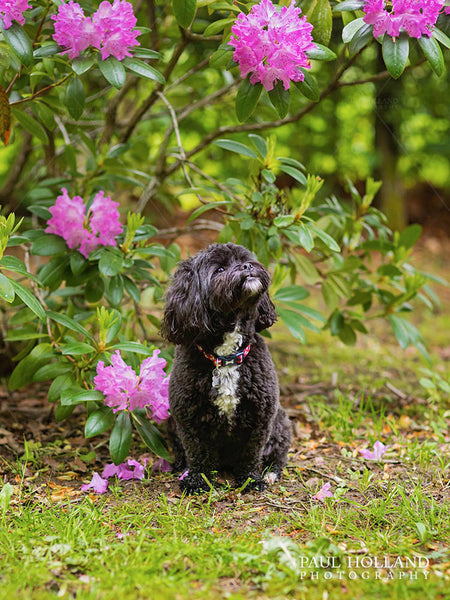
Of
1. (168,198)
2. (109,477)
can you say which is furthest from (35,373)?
(168,198)

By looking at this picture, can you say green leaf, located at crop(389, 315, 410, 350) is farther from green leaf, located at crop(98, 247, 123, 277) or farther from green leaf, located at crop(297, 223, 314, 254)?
green leaf, located at crop(98, 247, 123, 277)

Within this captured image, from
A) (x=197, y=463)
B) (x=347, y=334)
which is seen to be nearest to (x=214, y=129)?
(x=347, y=334)

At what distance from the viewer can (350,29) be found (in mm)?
2623

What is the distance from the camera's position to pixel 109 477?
313cm

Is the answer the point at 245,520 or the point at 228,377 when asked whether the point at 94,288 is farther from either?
the point at 245,520

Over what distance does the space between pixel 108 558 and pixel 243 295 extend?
114 cm

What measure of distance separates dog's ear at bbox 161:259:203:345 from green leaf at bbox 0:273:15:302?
2.23 ft

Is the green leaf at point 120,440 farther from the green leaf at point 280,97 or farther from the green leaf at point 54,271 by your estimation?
the green leaf at point 280,97

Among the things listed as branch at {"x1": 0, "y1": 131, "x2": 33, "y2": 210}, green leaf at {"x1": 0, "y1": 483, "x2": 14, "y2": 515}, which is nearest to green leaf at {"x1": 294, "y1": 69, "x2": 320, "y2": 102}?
green leaf at {"x1": 0, "y1": 483, "x2": 14, "y2": 515}

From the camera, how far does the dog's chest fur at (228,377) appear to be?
2783mm

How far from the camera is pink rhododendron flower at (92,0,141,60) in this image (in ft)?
8.79

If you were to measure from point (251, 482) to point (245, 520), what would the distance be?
344 millimetres

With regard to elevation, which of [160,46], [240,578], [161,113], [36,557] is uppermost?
[160,46]

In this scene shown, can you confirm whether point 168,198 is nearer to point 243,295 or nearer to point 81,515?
point 243,295
